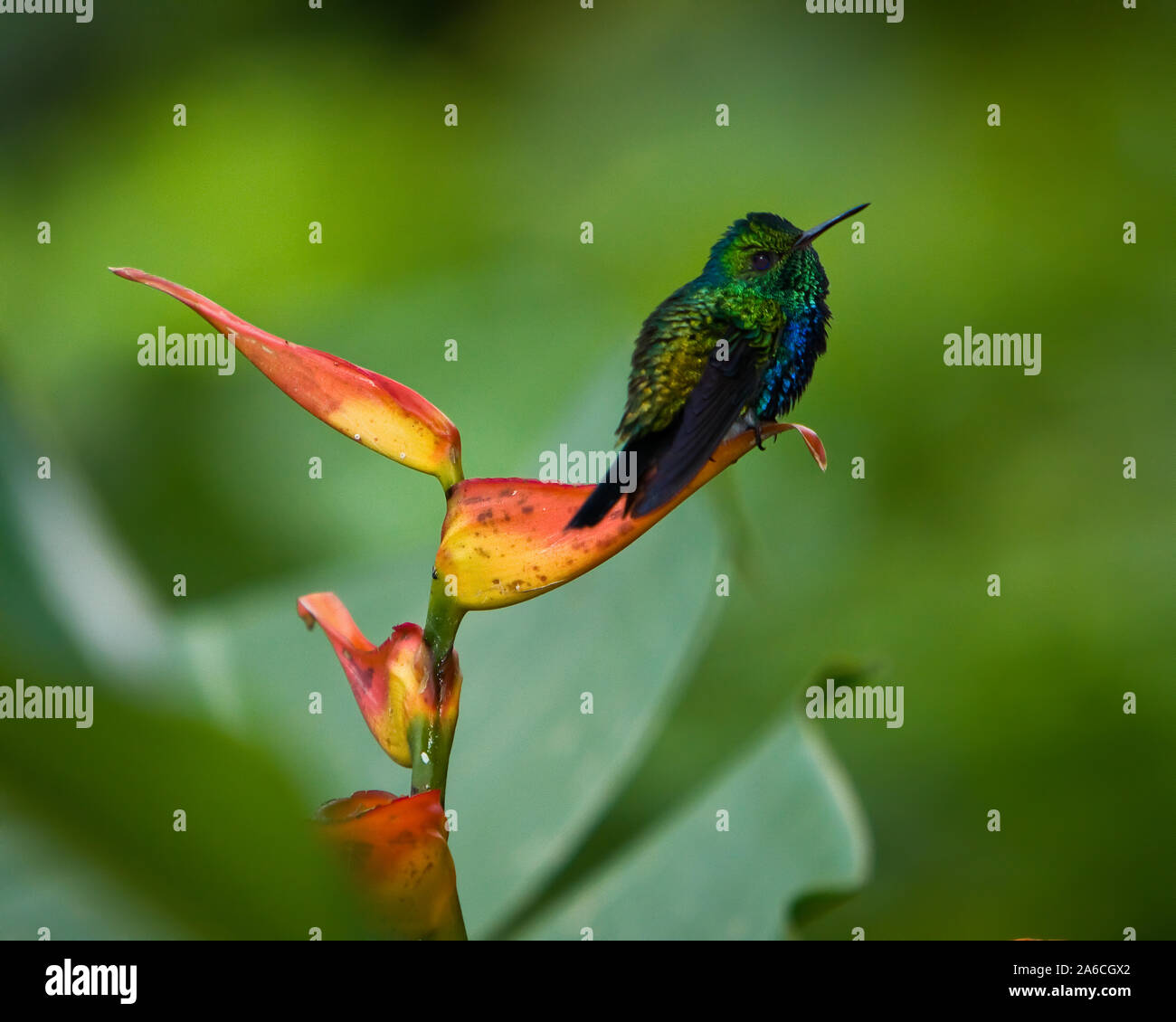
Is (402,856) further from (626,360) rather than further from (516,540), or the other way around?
(626,360)

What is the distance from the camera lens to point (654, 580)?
582mm

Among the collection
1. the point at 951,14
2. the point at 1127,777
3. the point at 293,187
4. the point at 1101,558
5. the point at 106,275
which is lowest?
the point at 1127,777

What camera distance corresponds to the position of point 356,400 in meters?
0.27

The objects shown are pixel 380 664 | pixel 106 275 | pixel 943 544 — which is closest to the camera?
Result: pixel 380 664

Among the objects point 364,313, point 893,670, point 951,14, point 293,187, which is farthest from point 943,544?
point 293,187

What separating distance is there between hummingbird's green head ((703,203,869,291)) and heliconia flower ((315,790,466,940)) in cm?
30

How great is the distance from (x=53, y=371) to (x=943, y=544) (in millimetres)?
1064

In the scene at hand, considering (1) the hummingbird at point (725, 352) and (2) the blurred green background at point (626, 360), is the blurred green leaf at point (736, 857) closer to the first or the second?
(2) the blurred green background at point (626, 360)

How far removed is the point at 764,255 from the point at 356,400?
0.26 metres

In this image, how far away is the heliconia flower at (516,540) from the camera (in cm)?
26

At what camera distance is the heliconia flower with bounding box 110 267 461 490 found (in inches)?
10.7

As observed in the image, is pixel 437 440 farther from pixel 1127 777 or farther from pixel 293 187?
pixel 293 187

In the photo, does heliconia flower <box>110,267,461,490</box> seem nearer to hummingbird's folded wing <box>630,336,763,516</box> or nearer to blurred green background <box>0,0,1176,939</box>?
hummingbird's folded wing <box>630,336,763,516</box>

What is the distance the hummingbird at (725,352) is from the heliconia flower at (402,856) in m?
0.10
